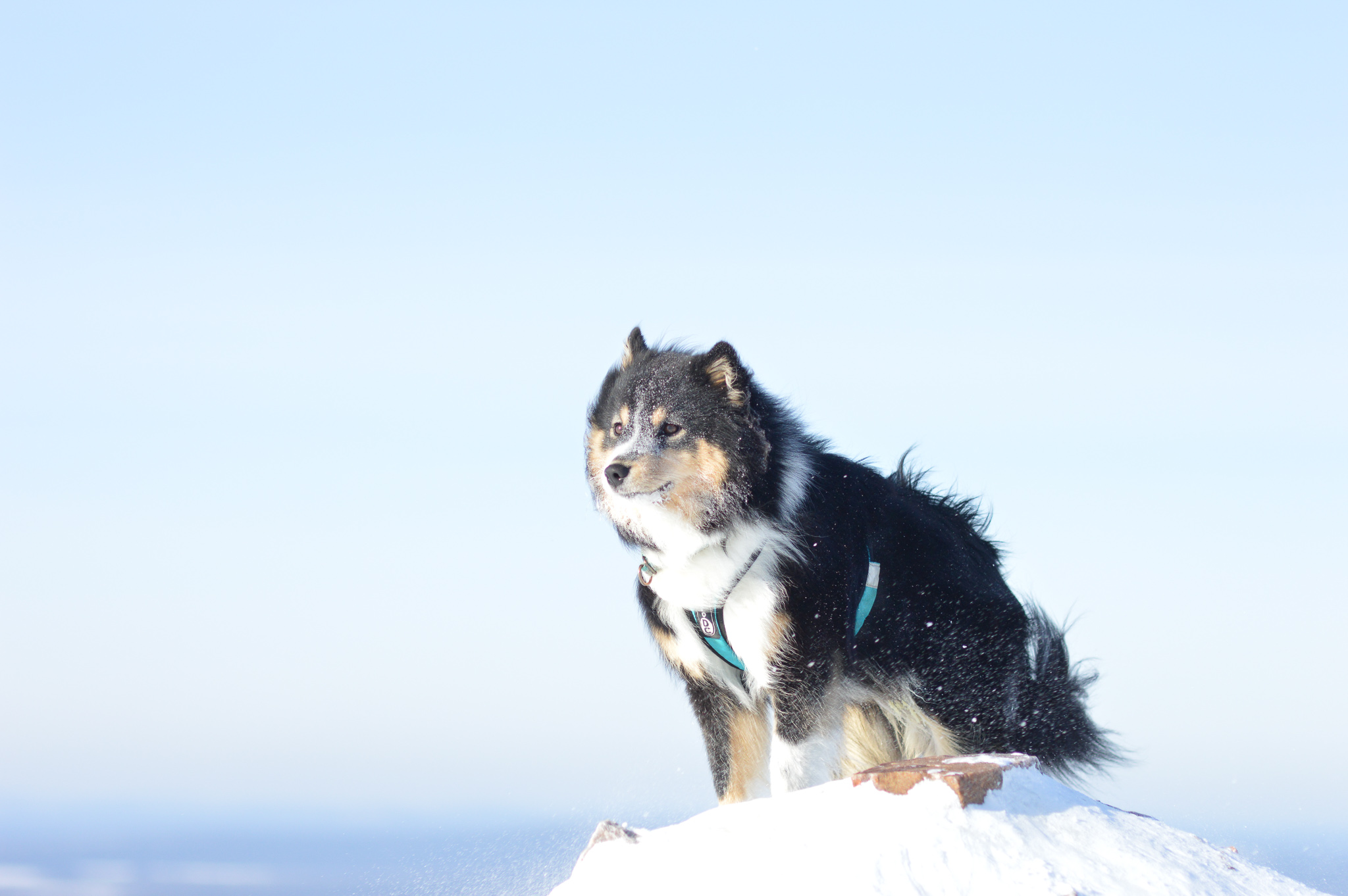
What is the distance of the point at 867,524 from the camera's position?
5195 millimetres

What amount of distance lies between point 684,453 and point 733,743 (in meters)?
1.39

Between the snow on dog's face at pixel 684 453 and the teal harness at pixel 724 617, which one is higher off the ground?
the snow on dog's face at pixel 684 453

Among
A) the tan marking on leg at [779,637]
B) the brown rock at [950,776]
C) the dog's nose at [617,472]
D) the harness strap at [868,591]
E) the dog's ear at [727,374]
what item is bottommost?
the brown rock at [950,776]

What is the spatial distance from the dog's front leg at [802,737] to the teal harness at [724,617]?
0.32m

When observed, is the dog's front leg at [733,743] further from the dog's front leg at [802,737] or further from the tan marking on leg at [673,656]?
the dog's front leg at [802,737]

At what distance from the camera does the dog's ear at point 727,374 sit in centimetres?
500

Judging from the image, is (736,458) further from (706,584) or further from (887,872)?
(887,872)

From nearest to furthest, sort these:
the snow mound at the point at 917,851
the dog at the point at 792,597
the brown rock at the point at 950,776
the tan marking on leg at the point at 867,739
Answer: the snow mound at the point at 917,851, the brown rock at the point at 950,776, the dog at the point at 792,597, the tan marking on leg at the point at 867,739

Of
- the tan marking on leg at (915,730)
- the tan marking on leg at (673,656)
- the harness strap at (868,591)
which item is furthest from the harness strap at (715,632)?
the tan marking on leg at (915,730)

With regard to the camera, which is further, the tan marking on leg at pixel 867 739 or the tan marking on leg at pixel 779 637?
the tan marking on leg at pixel 867 739

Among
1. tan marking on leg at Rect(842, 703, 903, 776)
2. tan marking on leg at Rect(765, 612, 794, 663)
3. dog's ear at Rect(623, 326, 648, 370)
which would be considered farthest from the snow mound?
dog's ear at Rect(623, 326, 648, 370)

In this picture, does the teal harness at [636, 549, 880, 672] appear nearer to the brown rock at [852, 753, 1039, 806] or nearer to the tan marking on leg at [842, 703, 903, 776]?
the tan marking on leg at [842, 703, 903, 776]

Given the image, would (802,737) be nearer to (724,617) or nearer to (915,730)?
(724,617)

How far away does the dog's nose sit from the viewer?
15.9 ft
